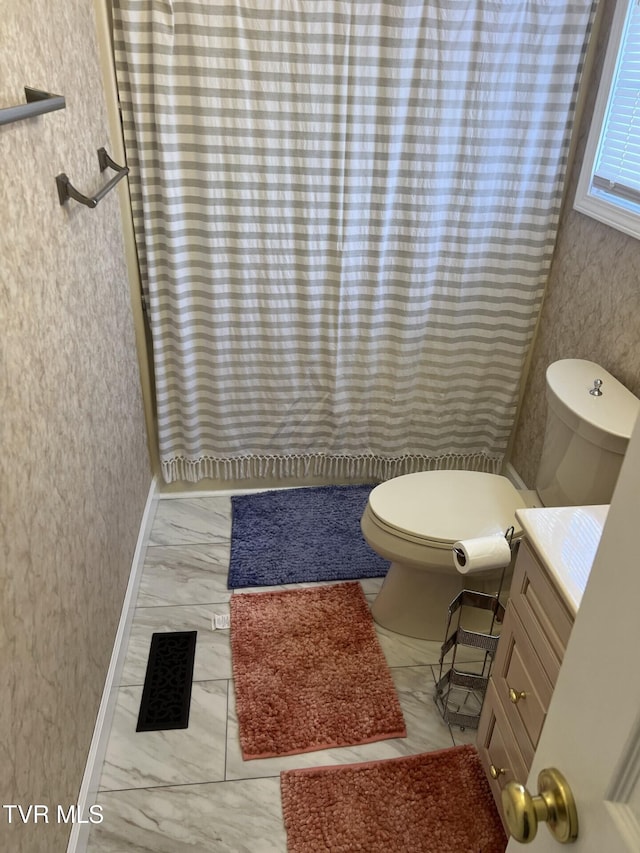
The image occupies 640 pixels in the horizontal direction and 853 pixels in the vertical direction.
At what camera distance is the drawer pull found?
50.3 inches

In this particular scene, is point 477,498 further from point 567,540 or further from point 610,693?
point 610,693

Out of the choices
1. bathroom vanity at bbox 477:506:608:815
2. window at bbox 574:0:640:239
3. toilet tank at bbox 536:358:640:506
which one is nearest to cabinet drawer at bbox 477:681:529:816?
bathroom vanity at bbox 477:506:608:815

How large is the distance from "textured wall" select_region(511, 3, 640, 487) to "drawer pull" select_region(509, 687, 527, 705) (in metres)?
0.94

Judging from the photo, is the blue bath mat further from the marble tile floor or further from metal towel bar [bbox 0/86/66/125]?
metal towel bar [bbox 0/86/66/125]

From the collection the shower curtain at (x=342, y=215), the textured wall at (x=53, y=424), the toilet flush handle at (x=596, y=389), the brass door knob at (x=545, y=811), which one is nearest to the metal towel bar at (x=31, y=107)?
the textured wall at (x=53, y=424)

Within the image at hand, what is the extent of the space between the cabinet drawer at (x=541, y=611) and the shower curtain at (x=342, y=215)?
3.95ft

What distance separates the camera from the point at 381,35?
187 cm

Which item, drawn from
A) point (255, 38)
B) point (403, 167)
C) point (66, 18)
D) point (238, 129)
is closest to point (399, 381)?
point (403, 167)

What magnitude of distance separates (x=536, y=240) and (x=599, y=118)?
0.41 m

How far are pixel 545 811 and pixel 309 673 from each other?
4.25 feet

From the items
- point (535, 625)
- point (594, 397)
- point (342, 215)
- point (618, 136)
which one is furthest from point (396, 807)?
point (618, 136)

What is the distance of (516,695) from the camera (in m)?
1.30

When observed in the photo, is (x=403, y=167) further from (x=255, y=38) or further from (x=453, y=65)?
(x=255, y=38)

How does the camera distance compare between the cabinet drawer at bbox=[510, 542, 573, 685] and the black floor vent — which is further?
the black floor vent
